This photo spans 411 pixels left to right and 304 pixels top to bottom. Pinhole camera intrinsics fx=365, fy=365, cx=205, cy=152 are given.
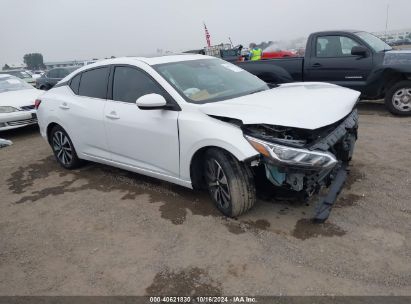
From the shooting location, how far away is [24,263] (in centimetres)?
323

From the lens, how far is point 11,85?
9.61 meters

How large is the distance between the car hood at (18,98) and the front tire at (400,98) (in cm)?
777

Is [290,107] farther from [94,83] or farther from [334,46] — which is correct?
[334,46]

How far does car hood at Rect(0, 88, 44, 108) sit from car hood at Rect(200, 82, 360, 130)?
6395 millimetres

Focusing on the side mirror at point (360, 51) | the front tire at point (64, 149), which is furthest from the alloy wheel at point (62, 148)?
the side mirror at point (360, 51)

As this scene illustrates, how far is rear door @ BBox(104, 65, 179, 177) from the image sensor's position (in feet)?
12.5

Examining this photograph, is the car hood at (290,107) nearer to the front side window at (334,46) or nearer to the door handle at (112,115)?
the door handle at (112,115)

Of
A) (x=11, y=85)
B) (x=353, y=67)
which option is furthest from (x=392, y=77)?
(x=11, y=85)

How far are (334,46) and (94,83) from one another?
5.41 m

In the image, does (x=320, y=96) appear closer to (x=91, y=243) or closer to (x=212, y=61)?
(x=212, y=61)

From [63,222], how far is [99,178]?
1.26 meters

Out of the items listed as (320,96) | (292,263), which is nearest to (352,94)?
(320,96)

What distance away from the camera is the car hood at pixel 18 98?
828 cm

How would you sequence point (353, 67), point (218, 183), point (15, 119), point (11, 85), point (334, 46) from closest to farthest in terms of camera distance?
point (218, 183) → point (353, 67) → point (334, 46) → point (15, 119) → point (11, 85)
